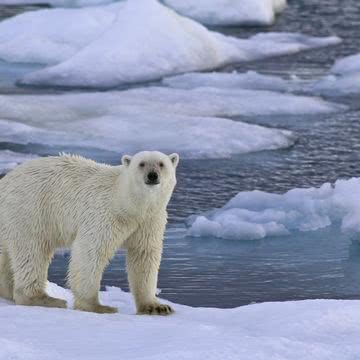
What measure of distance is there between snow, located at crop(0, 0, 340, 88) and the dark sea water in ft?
3.92

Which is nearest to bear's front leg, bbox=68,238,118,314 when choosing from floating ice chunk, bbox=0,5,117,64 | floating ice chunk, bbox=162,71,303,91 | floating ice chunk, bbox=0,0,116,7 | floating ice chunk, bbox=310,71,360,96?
floating ice chunk, bbox=162,71,303,91

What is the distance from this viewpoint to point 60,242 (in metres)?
5.25

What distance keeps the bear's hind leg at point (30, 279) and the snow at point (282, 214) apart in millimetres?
3545

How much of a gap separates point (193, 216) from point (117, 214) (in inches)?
161

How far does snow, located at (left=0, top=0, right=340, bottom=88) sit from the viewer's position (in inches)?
587

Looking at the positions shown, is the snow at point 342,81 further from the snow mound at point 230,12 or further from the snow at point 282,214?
the snow at point 282,214

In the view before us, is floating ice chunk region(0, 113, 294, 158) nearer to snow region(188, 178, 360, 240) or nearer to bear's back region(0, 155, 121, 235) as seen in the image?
snow region(188, 178, 360, 240)

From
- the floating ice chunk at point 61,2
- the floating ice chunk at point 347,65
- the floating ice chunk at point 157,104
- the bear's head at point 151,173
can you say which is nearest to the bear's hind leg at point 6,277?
the bear's head at point 151,173

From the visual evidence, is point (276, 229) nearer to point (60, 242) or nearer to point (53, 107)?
point (60, 242)

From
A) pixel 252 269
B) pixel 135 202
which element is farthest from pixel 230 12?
pixel 135 202

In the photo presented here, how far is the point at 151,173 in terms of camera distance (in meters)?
4.79

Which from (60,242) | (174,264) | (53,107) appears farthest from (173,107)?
(60,242)

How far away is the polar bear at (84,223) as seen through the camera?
16.2ft

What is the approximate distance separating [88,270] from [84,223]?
219 mm
